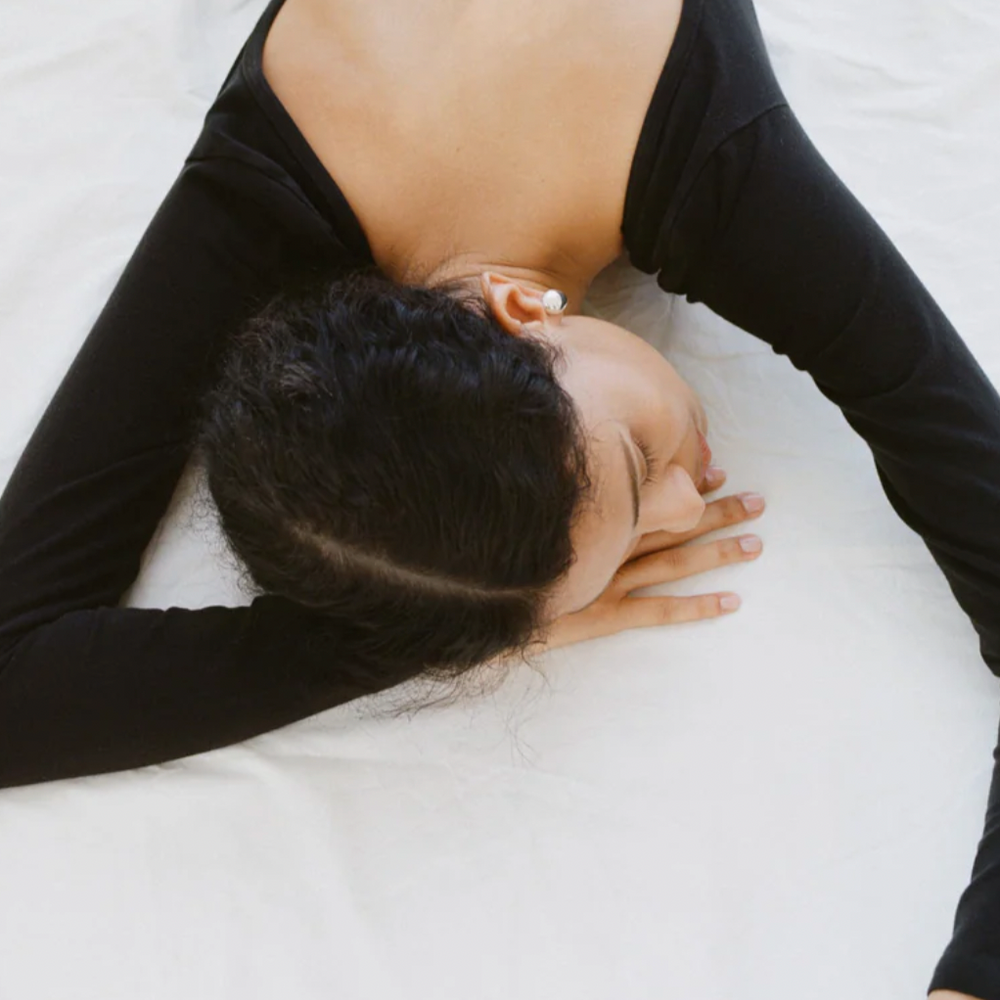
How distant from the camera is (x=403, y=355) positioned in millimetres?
674

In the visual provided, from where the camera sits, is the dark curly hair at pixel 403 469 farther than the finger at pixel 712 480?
No

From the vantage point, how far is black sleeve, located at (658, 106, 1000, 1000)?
798 millimetres

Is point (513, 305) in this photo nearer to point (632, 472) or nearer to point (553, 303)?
point (553, 303)

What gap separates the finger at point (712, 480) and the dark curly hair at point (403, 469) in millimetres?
241

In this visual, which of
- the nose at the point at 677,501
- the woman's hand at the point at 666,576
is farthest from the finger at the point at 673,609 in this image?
the nose at the point at 677,501

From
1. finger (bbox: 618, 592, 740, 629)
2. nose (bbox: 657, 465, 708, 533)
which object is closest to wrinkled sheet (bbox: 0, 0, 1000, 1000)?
finger (bbox: 618, 592, 740, 629)

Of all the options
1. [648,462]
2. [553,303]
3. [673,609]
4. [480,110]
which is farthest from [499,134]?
[673,609]

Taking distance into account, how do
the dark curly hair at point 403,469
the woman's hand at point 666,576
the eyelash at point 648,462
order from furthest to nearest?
the woman's hand at point 666,576 → the eyelash at point 648,462 → the dark curly hair at point 403,469

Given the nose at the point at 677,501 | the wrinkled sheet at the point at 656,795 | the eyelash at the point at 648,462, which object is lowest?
the wrinkled sheet at the point at 656,795

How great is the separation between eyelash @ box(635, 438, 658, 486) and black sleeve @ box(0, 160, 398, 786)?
275 mm

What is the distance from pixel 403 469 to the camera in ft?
2.13

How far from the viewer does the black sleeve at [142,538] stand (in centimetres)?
86

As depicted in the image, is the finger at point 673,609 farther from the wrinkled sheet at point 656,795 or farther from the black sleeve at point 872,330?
the black sleeve at point 872,330

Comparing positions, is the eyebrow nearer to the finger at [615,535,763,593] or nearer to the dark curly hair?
the dark curly hair
